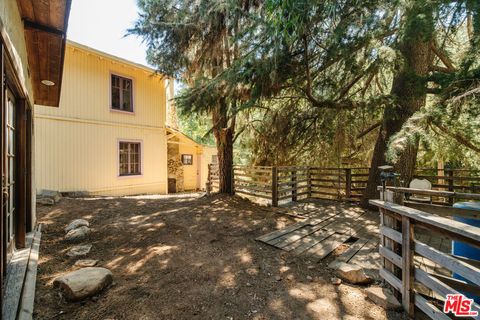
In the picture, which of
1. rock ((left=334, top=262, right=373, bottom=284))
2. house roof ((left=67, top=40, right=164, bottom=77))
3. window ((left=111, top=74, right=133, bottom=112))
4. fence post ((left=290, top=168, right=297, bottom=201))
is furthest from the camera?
window ((left=111, top=74, right=133, bottom=112))

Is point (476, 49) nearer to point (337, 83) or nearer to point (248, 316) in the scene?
point (337, 83)

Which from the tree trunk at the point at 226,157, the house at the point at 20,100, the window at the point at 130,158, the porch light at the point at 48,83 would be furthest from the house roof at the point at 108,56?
the house at the point at 20,100

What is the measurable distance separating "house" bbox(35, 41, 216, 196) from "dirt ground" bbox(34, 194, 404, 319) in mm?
3485

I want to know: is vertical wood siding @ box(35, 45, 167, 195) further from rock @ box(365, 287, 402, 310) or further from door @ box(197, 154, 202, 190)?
rock @ box(365, 287, 402, 310)

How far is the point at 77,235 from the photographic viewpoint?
13.9 feet

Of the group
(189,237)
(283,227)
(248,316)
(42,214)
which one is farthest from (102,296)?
(42,214)

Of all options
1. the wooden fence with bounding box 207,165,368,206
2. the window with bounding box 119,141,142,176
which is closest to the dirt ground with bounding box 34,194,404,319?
the wooden fence with bounding box 207,165,368,206

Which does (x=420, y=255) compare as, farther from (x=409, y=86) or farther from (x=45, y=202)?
(x=45, y=202)

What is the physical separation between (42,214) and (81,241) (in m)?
2.30

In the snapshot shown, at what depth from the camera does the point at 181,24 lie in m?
7.06

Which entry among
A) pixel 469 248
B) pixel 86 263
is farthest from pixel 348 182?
pixel 86 263

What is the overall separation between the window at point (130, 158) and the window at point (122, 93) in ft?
5.01

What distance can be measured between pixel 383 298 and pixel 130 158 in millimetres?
9945

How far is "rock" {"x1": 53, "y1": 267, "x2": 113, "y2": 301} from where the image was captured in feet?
8.20
